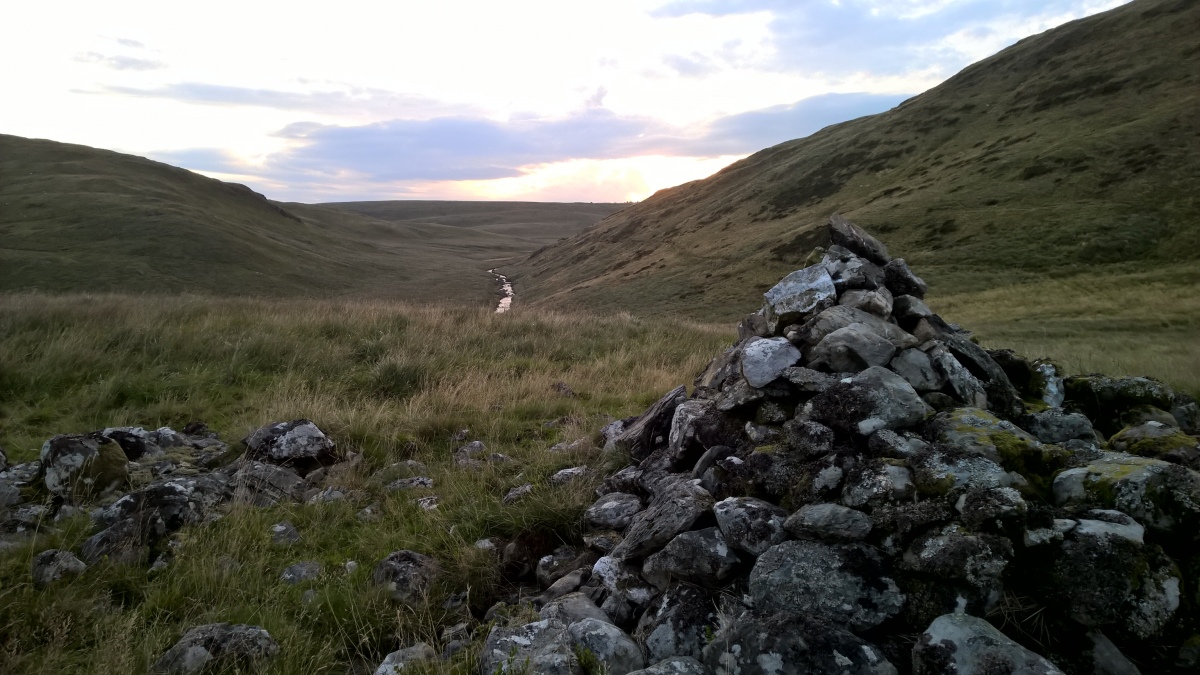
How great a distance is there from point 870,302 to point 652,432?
95.1 inches

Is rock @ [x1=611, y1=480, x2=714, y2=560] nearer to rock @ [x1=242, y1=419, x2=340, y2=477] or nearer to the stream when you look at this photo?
rock @ [x1=242, y1=419, x2=340, y2=477]

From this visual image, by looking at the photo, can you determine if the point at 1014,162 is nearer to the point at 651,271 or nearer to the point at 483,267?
the point at 651,271

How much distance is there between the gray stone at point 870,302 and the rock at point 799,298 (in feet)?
0.46

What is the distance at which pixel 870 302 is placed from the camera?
5.91 meters

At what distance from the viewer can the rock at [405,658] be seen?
144 inches

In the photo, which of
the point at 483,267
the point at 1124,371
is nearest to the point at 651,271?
the point at 483,267

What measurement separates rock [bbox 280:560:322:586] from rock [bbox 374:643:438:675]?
1.29 metres

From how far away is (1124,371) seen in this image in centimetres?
1059

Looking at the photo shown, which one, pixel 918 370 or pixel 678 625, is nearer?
pixel 678 625

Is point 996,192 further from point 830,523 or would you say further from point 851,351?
point 830,523

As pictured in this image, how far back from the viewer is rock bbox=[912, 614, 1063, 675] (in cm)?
287

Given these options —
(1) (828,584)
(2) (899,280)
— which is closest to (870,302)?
(2) (899,280)

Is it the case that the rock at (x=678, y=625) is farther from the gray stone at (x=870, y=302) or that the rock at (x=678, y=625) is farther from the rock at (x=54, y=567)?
the rock at (x=54, y=567)

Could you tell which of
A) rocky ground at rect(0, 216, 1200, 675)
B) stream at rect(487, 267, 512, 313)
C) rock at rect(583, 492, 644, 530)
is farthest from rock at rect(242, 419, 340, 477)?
stream at rect(487, 267, 512, 313)
